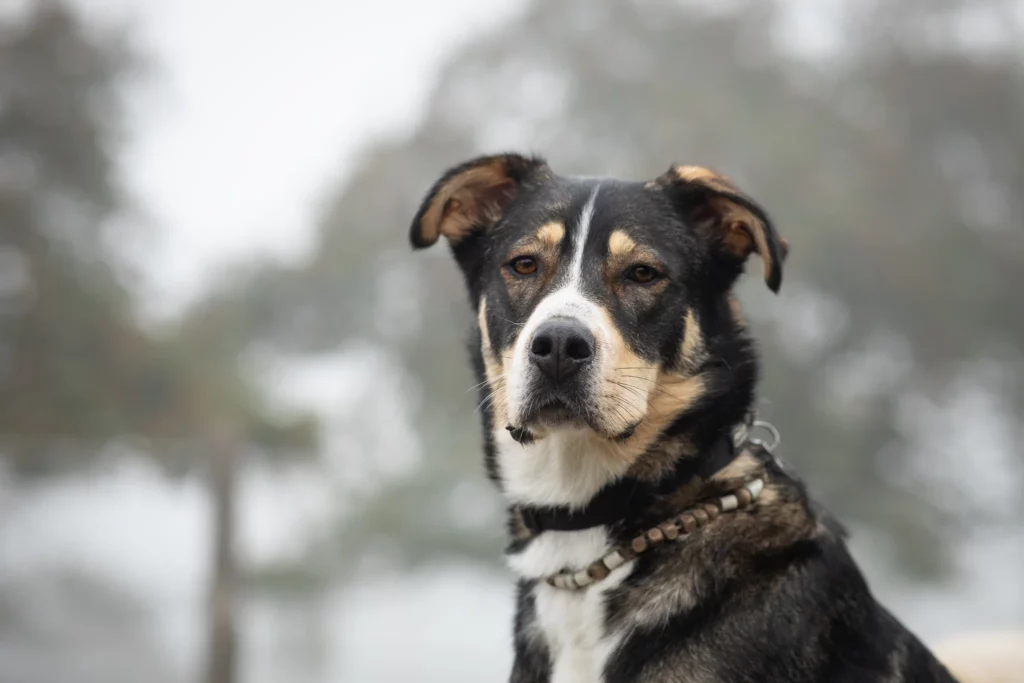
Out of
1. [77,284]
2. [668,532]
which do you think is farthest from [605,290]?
[77,284]

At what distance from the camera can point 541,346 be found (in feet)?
6.95

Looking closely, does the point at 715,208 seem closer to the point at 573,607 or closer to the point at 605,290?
the point at 605,290

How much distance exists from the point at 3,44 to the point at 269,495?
5.36 meters

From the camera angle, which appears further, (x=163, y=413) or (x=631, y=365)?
(x=163, y=413)

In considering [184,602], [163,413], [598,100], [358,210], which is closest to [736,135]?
[598,100]

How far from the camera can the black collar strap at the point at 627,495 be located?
223cm

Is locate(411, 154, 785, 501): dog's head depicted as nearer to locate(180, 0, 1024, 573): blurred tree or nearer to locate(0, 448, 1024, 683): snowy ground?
locate(0, 448, 1024, 683): snowy ground

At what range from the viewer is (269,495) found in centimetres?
696

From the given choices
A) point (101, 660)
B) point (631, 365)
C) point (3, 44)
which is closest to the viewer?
point (631, 365)

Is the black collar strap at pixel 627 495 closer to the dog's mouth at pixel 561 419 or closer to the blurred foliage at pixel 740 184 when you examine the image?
the dog's mouth at pixel 561 419

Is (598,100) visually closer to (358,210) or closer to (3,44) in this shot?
(358,210)

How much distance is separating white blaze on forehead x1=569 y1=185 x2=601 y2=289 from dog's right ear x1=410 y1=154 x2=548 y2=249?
30 cm

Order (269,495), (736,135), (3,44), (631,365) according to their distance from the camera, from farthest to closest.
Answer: (736,135), (3,44), (269,495), (631,365)

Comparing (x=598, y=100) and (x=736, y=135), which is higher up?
(x=598, y=100)
